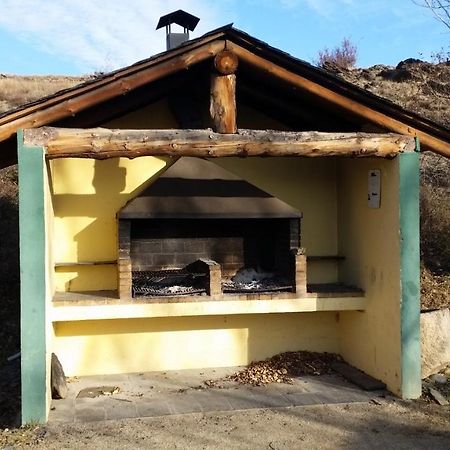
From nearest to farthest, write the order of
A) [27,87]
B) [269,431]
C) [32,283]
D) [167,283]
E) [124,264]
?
[269,431]
[32,283]
[124,264]
[167,283]
[27,87]

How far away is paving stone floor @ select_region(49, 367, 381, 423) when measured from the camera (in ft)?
18.1

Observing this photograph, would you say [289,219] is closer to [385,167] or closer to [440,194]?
[385,167]

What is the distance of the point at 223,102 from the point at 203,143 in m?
0.46

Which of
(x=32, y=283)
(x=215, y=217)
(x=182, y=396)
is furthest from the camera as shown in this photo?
(x=215, y=217)

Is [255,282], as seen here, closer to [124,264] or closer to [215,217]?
[215,217]

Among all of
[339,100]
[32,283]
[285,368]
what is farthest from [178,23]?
[285,368]

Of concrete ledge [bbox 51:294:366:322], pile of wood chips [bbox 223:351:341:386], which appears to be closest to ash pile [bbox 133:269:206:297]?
concrete ledge [bbox 51:294:366:322]

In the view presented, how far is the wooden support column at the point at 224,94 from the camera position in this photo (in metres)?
5.47

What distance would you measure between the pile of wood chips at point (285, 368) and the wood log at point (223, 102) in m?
2.98

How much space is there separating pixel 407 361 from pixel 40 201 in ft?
13.2

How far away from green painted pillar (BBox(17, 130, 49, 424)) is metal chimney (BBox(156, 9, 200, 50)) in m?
3.77

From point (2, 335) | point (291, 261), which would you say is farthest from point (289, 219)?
point (2, 335)

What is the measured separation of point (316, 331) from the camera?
24.2 ft

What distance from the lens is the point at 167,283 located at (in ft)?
22.4
